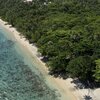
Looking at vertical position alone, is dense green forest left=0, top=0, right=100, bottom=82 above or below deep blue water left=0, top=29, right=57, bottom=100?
above

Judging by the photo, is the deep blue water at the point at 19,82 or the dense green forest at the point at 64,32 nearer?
the deep blue water at the point at 19,82

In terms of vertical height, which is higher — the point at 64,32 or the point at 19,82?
the point at 64,32

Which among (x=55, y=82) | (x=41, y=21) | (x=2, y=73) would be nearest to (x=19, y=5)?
(x=41, y=21)

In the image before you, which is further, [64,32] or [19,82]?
[64,32]

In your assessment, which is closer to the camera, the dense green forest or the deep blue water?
the deep blue water

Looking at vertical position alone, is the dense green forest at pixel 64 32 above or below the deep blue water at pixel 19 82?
above
